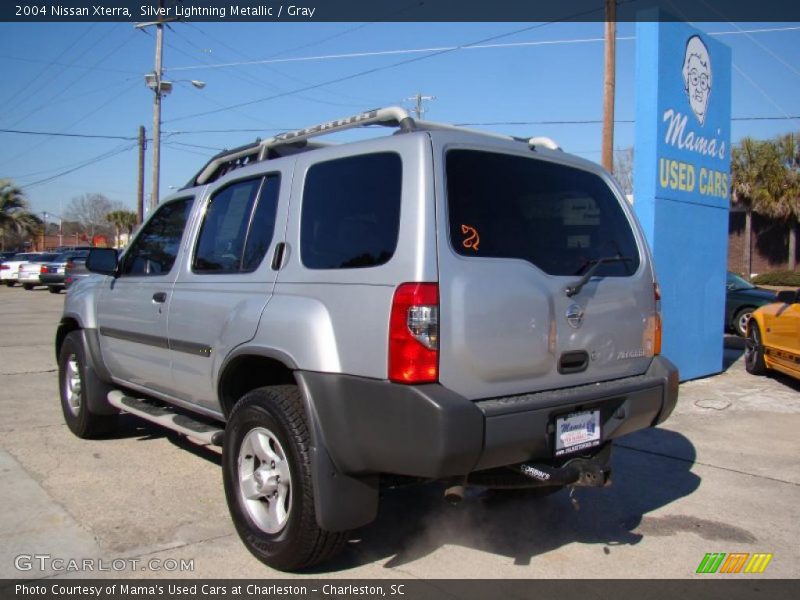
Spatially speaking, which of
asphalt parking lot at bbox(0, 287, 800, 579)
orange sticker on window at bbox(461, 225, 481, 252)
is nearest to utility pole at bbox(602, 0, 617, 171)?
asphalt parking lot at bbox(0, 287, 800, 579)

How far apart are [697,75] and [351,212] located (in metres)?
7.29

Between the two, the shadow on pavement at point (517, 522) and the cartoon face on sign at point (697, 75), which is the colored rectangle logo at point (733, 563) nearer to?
the shadow on pavement at point (517, 522)

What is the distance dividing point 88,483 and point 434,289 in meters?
3.18

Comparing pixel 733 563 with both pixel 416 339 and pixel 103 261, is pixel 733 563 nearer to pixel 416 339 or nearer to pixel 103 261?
pixel 416 339

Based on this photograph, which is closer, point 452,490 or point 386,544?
point 452,490

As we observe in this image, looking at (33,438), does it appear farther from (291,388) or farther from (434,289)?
(434,289)

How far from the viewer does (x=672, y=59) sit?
834cm

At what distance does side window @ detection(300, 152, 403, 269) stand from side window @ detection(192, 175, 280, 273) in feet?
1.08

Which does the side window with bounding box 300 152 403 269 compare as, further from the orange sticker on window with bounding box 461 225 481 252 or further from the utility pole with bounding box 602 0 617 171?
the utility pole with bounding box 602 0 617 171

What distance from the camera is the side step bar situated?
13.4 feet

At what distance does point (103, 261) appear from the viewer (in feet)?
17.2

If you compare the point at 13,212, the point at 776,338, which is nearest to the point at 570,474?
the point at 776,338

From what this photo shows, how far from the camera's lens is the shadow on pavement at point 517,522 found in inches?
148
